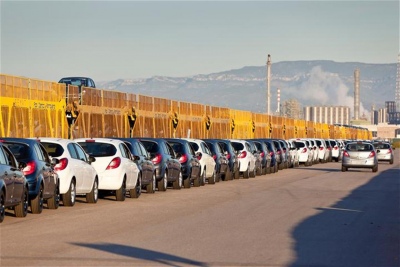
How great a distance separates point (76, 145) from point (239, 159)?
20987 mm

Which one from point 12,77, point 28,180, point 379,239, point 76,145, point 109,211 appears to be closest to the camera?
point 379,239

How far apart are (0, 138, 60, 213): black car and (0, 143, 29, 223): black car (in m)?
0.31

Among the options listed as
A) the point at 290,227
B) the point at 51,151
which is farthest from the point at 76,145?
the point at 290,227

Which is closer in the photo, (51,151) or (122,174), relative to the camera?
(51,151)

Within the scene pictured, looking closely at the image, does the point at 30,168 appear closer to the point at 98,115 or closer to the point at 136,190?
the point at 136,190

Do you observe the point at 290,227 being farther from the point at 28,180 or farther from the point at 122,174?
the point at 122,174

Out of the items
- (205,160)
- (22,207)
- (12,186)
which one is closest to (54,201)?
(22,207)

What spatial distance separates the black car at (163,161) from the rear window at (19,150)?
32.1ft

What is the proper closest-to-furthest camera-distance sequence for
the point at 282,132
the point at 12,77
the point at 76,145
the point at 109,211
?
the point at 109,211 < the point at 76,145 < the point at 12,77 < the point at 282,132

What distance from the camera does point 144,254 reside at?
15.1m

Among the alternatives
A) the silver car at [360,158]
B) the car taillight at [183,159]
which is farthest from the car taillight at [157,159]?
the silver car at [360,158]

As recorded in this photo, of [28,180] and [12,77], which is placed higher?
[12,77]

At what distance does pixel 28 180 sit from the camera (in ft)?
73.7

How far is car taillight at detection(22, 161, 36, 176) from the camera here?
2253cm
